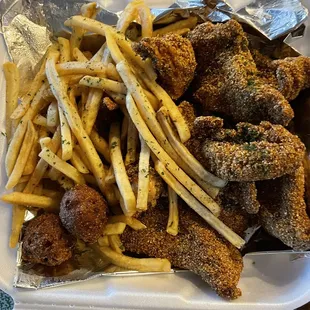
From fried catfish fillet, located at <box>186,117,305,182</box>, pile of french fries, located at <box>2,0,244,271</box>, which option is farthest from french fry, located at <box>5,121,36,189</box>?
fried catfish fillet, located at <box>186,117,305,182</box>

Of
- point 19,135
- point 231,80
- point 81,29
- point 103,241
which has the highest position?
point 81,29

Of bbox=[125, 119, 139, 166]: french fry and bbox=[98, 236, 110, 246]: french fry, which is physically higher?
bbox=[125, 119, 139, 166]: french fry

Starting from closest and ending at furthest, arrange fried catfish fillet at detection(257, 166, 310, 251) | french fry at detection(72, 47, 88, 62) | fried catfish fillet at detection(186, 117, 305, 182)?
1. fried catfish fillet at detection(186, 117, 305, 182)
2. fried catfish fillet at detection(257, 166, 310, 251)
3. french fry at detection(72, 47, 88, 62)

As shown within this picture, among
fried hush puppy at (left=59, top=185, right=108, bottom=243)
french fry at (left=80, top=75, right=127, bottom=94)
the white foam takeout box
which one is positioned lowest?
the white foam takeout box

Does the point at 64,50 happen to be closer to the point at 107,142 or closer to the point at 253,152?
the point at 107,142

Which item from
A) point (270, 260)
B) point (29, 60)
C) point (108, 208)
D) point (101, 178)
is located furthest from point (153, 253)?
point (29, 60)

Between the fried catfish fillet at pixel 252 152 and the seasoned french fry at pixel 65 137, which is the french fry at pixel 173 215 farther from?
the seasoned french fry at pixel 65 137

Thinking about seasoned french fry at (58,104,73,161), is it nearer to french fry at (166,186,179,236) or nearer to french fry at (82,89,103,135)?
french fry at (82,89,103,135)

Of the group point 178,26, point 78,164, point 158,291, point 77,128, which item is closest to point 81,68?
point 77,128
